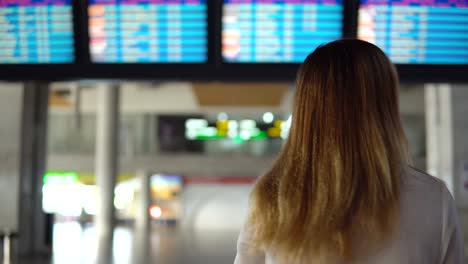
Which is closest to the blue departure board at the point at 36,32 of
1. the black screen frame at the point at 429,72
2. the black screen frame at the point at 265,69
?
the black screen frame at the point at 265,69

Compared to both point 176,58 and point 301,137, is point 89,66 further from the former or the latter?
point 301,137

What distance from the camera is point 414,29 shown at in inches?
182

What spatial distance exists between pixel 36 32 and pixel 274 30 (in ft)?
5.76

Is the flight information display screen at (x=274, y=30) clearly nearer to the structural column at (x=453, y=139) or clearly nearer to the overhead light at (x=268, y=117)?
the structural column at (x=453, y=139)

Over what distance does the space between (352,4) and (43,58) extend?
2.27m

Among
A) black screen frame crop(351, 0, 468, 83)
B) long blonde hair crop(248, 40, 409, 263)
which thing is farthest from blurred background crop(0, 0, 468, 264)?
long blonde hair crop(248, 40, 409, 263)

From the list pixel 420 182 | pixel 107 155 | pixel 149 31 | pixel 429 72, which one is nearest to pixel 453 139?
pixel 429 72

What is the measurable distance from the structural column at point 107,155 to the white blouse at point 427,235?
20533 mm

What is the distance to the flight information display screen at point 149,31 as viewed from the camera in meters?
4.73

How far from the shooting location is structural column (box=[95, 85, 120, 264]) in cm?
2159

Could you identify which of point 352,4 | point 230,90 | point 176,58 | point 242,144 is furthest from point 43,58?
point 242,144

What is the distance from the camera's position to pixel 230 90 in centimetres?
2033

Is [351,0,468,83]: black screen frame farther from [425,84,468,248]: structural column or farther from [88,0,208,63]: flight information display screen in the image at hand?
[425,84,468,248]: structural column

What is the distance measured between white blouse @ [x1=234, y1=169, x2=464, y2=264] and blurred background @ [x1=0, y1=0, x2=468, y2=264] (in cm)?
37
